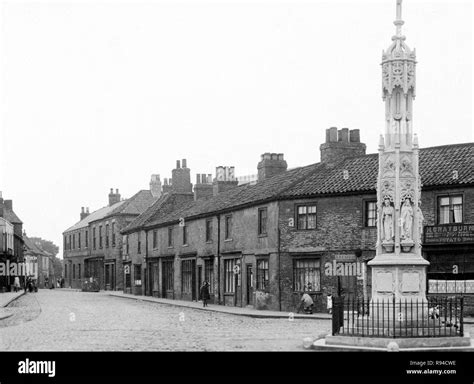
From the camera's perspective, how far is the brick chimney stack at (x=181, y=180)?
59.4m

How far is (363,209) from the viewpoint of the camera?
34094 millimetres

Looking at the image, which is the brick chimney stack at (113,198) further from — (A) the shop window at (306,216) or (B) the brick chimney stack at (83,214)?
(A) the shop window at (306,216)

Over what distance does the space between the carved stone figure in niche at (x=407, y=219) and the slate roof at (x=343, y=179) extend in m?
13.3

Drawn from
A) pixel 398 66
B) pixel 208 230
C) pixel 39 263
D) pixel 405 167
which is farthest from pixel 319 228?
pixel 39 263

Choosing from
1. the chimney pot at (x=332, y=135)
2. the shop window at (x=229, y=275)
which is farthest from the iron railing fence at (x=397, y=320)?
the shop window at (x=229, y=275)

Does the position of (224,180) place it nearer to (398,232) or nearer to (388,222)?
(388,222)

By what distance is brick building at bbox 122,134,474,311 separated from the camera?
31.7 m

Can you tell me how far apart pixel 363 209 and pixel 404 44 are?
15938 millimetres

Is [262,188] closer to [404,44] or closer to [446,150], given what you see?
[446,150]

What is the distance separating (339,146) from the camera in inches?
1551

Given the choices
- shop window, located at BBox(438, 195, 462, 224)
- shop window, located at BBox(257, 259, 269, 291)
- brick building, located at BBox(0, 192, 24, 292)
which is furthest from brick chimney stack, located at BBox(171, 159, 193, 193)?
shop window, located at BBox(438, 195, 462, 224)
